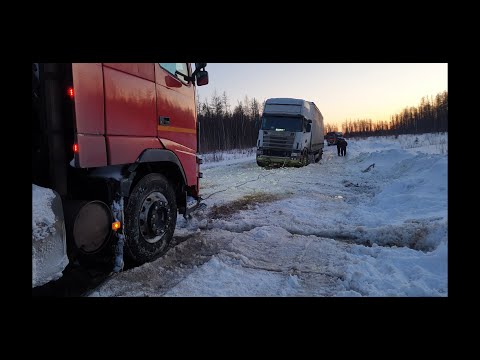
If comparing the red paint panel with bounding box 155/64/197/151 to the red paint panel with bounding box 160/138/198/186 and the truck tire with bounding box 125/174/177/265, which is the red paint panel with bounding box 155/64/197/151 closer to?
the red paint panel with bounding box 160/138/198/186

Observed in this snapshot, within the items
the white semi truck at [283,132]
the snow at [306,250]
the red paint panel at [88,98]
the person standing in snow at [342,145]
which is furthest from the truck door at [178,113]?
the person standing in snow at [342,145]

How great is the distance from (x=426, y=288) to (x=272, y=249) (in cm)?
211

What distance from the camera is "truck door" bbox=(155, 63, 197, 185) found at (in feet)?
14.5

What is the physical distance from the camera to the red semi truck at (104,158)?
122 inches

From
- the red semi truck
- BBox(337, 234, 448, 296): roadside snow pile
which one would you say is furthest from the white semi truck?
the red semi truck

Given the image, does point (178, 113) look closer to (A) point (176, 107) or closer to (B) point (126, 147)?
(A) point (176, 107)

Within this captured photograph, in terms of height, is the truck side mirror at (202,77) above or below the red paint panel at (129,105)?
above

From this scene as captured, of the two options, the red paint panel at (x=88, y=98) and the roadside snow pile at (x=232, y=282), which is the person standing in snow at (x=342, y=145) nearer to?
the roadside snow pile at (x=232, y=282)

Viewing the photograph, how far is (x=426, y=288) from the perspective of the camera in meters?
3.33

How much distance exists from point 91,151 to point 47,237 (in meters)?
0.92

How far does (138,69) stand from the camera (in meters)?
3.85

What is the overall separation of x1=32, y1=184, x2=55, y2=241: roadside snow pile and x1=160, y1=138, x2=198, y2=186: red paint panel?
1799 millimetres

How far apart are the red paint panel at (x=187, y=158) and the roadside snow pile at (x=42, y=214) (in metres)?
1.80

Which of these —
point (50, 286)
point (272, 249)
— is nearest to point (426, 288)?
point (272, 249)
